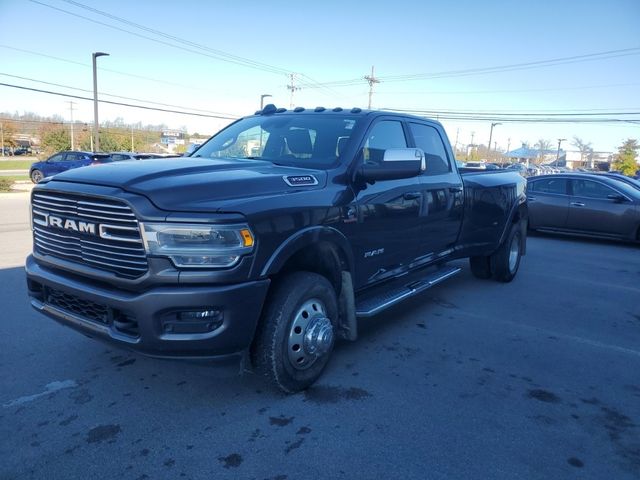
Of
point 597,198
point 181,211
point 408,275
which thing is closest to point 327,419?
point 181,211

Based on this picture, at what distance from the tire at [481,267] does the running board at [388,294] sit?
1.75 meters

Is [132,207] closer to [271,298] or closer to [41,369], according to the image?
[271,298]

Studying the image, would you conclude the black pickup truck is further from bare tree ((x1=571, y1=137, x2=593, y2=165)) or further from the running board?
bare tree ((x1=571, y1=137, x2=593, y2=165))

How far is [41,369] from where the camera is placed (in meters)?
3.67

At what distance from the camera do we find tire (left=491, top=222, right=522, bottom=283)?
6.79 m

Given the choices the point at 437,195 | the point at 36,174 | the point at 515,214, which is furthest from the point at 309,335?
the point at 36,174

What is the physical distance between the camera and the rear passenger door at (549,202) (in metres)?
11.7

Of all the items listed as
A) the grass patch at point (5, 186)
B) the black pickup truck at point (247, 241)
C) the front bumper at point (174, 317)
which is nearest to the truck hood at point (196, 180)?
the black pickup truck at point (247, 241)

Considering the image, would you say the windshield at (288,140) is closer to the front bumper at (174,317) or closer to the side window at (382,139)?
the side window at (382,139)

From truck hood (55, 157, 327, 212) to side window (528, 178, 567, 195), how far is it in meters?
10.1

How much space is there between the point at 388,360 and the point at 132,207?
94.9 inches

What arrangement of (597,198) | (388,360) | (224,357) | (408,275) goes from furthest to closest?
→ (597,198) < (408,275) < (388,360) < (224,357)

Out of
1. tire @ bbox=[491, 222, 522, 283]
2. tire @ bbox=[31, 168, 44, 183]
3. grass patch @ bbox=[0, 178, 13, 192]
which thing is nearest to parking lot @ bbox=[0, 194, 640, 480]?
tire @ bbox=[491, 222, 522, 283]

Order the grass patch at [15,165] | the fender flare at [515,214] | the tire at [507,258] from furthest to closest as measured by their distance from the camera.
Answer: the grass patch at [15,165] < the tire at [507,258] < the fender flare at [515,214]
